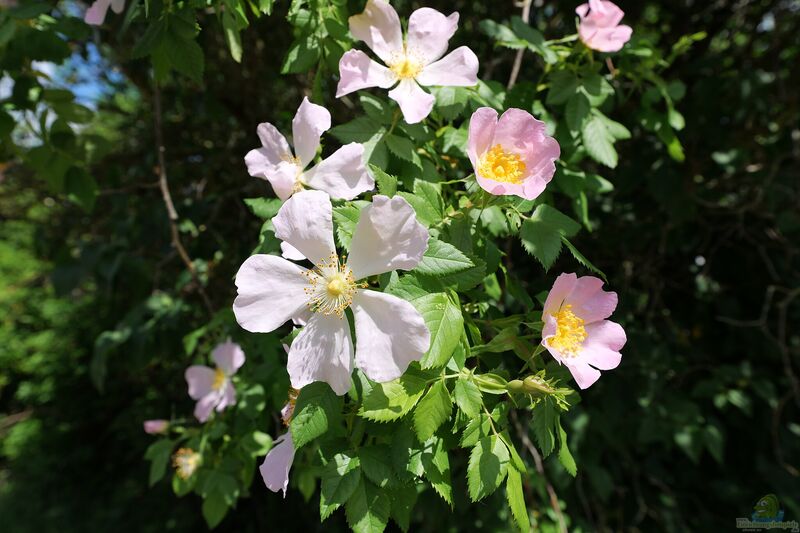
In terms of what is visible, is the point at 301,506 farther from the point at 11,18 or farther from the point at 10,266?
the point at 10,266

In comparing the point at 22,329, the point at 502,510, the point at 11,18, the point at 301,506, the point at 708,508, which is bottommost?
the point at 22,329

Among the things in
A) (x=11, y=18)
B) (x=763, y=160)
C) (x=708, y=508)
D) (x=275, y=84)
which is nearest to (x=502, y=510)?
(x=708, y=508)

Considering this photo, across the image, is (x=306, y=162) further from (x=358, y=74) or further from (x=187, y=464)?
(x=187, y=464)

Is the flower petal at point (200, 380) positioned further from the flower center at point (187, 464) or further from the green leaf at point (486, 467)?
the green leaf at point (486, 467)

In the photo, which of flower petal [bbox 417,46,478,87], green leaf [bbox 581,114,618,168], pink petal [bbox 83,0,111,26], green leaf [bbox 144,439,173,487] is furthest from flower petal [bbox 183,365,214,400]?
green leaf [bbox 581,114,618,168]

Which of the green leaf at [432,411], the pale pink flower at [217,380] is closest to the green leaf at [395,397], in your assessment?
the green leaf at [432,411]
